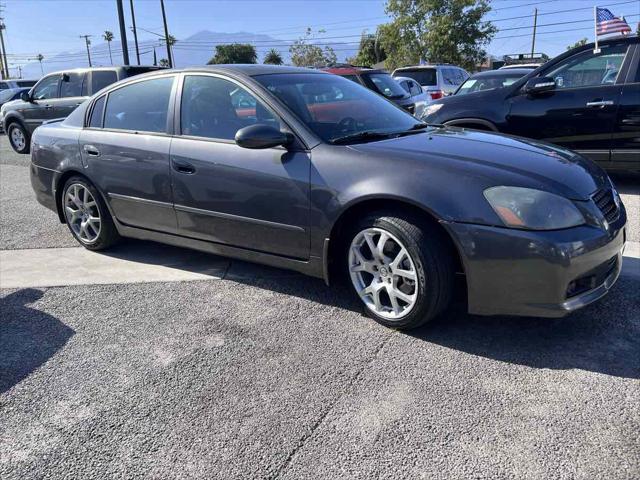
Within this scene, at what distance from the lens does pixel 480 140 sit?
11.7 ft

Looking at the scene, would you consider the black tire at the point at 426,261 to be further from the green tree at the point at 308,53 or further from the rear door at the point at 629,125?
the green tree at the point at 308,53

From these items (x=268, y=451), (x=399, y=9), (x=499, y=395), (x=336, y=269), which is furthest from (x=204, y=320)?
(x=399, y=9)

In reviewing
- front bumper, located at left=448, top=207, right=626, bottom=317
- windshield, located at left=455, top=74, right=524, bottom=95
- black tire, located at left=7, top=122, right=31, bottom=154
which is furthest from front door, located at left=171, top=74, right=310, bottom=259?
black tire, located at left=7, top=122, right=31, bottom=154

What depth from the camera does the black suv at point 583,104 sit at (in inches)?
239

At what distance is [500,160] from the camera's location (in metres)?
3.12

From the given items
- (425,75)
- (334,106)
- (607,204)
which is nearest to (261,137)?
(334,106)

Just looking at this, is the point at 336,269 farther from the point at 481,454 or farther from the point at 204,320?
the point at 481,454

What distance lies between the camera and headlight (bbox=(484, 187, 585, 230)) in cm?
278

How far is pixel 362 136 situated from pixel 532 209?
1.26 metres

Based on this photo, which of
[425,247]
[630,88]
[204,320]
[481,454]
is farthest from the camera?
[630,88]

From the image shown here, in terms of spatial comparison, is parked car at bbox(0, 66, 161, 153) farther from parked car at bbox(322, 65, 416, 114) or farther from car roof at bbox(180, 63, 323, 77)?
car roof at bbox(180, 63, 323, 77)

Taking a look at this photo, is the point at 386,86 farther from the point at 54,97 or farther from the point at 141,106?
the point at 141,106

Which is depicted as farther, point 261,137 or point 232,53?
point 232,53

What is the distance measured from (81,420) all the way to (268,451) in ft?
3.09
